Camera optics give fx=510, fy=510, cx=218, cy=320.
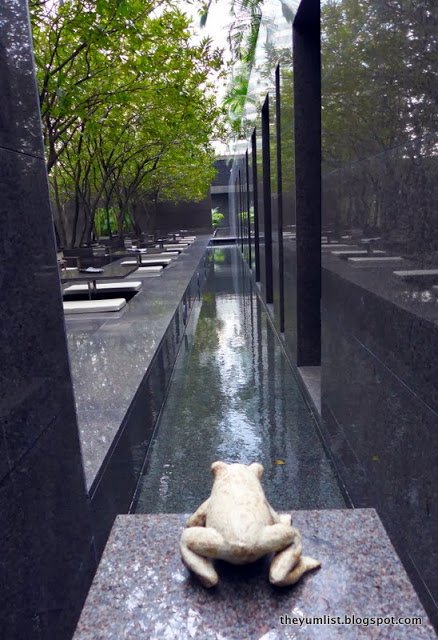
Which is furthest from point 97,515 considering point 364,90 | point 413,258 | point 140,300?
point 140,300

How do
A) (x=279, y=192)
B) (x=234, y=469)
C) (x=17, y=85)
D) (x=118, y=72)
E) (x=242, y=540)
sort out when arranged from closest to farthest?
(x=242, y=540)
(x=17, y=85)
(x=234, y=469)
(x=279, y=192)
(x=118, y=72)

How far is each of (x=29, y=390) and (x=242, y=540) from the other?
3.64ft

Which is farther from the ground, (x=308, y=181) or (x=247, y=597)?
(x=308, y=181)

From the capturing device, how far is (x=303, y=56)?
651 centimetres

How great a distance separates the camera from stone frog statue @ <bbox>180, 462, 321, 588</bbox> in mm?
2064

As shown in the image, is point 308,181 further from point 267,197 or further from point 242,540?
point 242,540

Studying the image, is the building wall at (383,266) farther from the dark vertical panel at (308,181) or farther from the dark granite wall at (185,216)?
the dark granite wall at (185,216)

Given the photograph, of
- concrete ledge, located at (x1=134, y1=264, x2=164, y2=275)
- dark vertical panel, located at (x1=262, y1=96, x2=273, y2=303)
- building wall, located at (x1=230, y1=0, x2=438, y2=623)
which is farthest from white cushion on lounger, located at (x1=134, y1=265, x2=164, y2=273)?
building wall, located at (x1=230, y1=0, x2=438, y2=623)

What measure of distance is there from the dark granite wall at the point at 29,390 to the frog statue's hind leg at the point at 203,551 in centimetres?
66

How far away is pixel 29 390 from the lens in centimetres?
224

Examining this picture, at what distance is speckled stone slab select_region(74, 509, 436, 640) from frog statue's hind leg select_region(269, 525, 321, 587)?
0.16 feet

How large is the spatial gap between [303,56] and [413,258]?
479 centimetres

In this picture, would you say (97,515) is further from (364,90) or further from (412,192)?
(364,90)

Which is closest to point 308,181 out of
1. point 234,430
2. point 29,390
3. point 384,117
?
point 234,430
